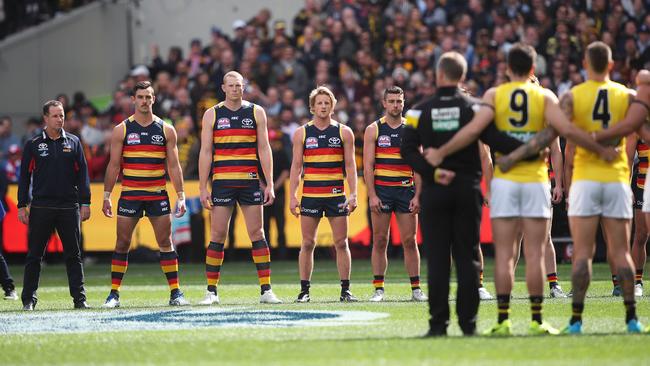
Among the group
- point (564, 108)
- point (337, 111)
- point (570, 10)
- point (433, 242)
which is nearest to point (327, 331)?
point (433, 242)

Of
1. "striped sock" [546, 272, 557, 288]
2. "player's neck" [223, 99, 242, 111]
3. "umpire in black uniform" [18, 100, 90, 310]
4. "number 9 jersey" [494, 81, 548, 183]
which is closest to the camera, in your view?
"number 9 jersey" [494, 81, 548, 183]

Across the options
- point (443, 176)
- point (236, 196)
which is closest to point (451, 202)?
point (443, 176)

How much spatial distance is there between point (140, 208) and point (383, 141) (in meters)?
2.97

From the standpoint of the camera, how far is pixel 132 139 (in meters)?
14.2

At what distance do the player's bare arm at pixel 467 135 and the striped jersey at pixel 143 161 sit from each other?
4873 mm

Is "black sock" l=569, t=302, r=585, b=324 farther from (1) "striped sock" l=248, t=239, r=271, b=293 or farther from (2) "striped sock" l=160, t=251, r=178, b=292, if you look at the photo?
(2) "striped sock" l=160, t=251, r=178, b=292

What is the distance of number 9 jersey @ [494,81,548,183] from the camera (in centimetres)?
1021

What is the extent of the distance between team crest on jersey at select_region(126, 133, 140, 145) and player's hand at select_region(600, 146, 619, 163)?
233 inches

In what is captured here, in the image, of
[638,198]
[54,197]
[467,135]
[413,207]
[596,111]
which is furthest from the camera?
[638,198]

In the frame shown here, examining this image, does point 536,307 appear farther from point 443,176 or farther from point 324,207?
point 324,207

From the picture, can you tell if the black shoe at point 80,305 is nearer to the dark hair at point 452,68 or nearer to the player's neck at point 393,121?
the player's neck at point 393,121

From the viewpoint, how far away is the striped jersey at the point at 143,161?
14141 millimetres

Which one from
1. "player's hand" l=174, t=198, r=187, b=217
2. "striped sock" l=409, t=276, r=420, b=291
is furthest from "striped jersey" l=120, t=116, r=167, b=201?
"striped sock" l=409, t=276, r=420, b=291

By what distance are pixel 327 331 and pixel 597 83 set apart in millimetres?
3177
